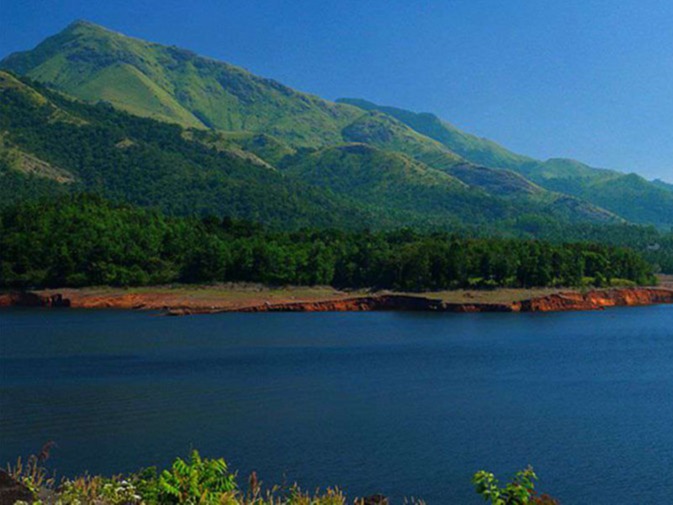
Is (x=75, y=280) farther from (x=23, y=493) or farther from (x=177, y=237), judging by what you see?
(x=23, y=493)

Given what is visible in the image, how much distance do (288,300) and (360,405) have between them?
3603 inches

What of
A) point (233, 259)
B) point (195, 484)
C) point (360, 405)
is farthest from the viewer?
point (233, 259)

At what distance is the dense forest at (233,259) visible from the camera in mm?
156750

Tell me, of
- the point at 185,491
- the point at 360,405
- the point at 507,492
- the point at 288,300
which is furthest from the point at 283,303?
the point at 507,492

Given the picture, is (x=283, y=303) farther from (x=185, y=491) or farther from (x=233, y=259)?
(x=185, y=491)

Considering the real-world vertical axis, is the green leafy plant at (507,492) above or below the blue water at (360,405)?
above

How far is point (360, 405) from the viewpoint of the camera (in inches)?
2270

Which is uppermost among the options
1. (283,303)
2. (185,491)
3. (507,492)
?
(507,492)

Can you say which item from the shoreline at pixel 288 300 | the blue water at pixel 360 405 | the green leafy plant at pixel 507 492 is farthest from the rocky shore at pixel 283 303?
the green leafy plant at pixel 507 492

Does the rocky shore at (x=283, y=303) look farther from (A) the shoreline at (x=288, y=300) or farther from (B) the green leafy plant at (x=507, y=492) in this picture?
Answer: (B) the green leafy plant at (x=507, y=492)

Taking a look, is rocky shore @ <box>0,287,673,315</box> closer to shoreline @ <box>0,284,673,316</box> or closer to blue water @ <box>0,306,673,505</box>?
shoreline @ <box>0,284,673,316</box>

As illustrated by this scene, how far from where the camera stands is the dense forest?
514ft

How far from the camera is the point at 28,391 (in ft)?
205

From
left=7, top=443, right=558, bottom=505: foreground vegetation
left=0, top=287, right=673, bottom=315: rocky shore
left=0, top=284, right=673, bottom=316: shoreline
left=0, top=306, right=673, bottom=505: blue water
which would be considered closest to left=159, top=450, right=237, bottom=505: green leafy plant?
left=7, top=443, right=558, bottom=505: foreground vegetation
